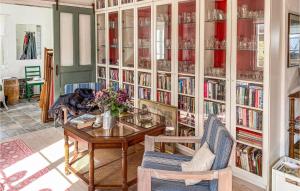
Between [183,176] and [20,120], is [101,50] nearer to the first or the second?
→ [20,120]

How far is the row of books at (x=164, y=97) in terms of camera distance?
4.23 metres

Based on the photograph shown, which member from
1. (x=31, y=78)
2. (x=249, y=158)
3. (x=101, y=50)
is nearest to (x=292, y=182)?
(x=249, y=158)

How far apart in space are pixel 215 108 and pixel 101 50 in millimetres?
2935

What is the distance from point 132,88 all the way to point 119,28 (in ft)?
3.56

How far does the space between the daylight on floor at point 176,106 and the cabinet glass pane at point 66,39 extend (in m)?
0.02

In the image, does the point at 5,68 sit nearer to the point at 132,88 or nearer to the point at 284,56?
the point at 132,88

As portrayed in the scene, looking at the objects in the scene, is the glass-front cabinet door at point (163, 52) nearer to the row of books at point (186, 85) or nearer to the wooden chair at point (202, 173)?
the row of books at point (186, 85)

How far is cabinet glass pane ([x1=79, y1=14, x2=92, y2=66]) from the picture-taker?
18.0ft

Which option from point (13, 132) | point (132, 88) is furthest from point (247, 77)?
point (13, 132)

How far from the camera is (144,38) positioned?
4.56 m

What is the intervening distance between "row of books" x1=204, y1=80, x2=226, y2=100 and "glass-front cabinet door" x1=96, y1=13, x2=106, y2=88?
2513 mm

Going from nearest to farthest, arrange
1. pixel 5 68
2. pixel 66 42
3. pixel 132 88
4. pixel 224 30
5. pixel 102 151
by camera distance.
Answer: pixel 224 30 < pixel 102 151 < pixel 132 88 < pixel 66 42 < pixel 5 68

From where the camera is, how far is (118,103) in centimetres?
315

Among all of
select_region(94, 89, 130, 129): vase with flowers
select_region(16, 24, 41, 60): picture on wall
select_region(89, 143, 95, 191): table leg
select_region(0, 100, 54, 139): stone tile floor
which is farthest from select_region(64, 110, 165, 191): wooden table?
select_region(16, 24, 41, 60): picture on wall
